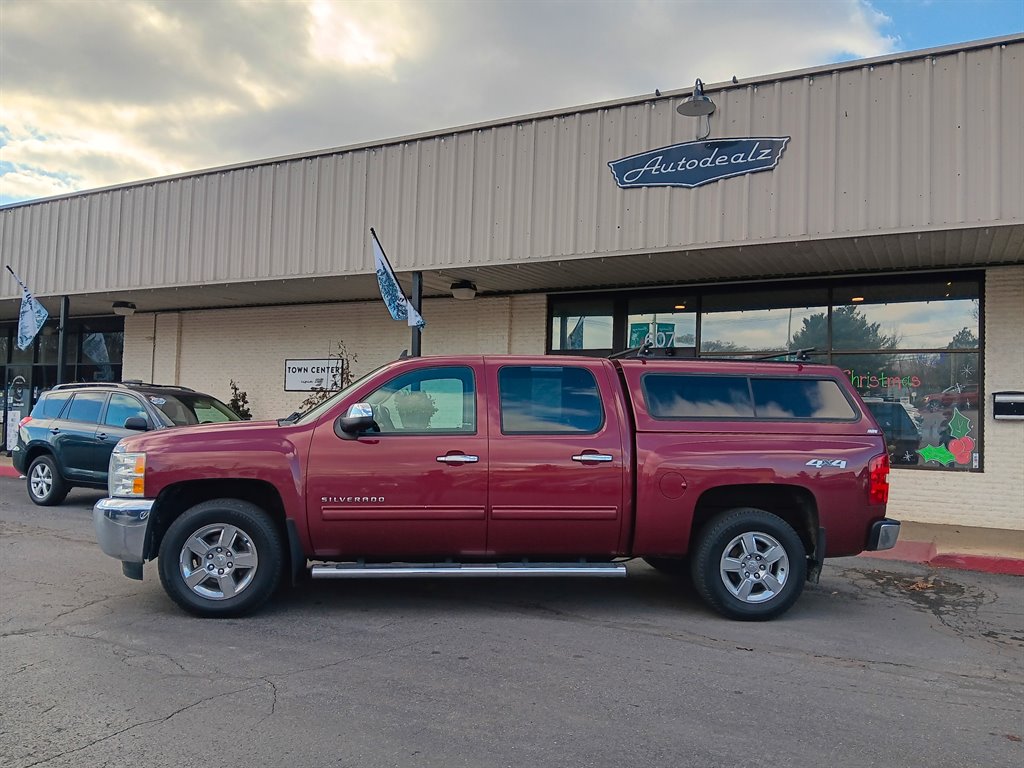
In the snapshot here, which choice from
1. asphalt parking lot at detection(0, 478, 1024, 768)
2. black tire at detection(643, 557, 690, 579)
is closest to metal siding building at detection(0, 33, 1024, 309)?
black tire at detection(643, 557, 690, 579)

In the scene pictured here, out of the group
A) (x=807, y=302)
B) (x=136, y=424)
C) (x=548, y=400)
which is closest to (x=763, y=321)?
(x=807, y=302)

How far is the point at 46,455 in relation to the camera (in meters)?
11.4

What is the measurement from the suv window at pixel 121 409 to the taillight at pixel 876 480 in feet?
30.0

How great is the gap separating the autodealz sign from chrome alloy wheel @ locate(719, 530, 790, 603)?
5.60 meters

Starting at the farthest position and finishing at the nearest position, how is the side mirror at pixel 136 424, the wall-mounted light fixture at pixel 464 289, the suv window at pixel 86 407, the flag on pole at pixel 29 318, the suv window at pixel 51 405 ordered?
1. the flag on pole at pixel 29 318
2. the wall-mounted light fixture at pixel 464 289
3. the suv window at pixel 51 405
4. the suv window at pixel 86 407
5. the side mirror at pixel 136 424

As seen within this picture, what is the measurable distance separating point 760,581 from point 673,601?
0.81m

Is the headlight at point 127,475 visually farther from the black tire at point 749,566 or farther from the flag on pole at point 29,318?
the flag on pole at point 29,318

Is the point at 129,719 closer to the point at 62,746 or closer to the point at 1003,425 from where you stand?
the point at 62,746

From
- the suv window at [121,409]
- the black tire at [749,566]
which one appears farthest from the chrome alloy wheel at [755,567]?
the suv window at [121,409]

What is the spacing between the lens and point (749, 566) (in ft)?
18.9

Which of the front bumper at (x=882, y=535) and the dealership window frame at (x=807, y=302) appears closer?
the front bumper at (x=882, y=535)

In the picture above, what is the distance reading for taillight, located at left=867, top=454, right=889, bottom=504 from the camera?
5.75 metres

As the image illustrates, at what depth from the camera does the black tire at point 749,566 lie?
18.7ft

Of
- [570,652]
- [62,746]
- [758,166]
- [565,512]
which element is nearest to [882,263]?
[758,166]
